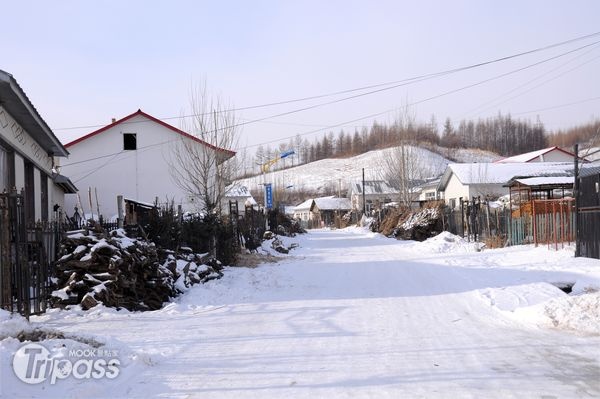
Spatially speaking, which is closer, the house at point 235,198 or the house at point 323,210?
the house at point 235,198

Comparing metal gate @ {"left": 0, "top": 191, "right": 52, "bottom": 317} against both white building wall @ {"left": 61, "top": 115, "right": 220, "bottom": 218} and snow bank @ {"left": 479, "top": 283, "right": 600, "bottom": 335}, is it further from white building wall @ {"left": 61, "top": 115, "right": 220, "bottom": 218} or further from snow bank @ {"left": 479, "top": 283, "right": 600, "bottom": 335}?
white building wall @ {"left": 61, "top": 115, "right": 220, "bottom": 218}

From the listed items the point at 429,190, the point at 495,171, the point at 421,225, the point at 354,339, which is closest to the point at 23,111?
the point at 354,339

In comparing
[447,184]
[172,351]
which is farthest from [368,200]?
[172,351]

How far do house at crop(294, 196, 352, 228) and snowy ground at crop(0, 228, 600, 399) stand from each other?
69893 mm

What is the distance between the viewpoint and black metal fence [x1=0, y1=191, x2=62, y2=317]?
8.01 m

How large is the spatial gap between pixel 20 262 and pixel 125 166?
82.6ft

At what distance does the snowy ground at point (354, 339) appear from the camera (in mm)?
5156

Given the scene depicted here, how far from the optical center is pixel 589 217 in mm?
14023

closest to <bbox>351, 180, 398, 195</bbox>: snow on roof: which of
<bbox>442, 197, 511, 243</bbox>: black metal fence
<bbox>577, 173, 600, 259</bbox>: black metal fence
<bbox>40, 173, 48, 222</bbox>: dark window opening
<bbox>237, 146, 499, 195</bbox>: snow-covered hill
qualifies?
<bbox>237, 146, 499, 195</bbox>: snow-covered hill

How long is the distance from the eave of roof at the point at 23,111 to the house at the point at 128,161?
15.6 meters

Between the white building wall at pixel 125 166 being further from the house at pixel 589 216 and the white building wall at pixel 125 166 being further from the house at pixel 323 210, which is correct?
the house at pixel 323 210

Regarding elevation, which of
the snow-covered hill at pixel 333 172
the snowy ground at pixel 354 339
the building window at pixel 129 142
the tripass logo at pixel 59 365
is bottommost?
the snowy ground at pixel 354 339

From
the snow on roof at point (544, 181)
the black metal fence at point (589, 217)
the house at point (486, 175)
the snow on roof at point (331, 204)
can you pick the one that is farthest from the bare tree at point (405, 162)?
the snow on roof at point (331, 204)

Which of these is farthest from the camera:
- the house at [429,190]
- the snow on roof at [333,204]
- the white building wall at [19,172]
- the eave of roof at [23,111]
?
the snow on roof at [333,204]
